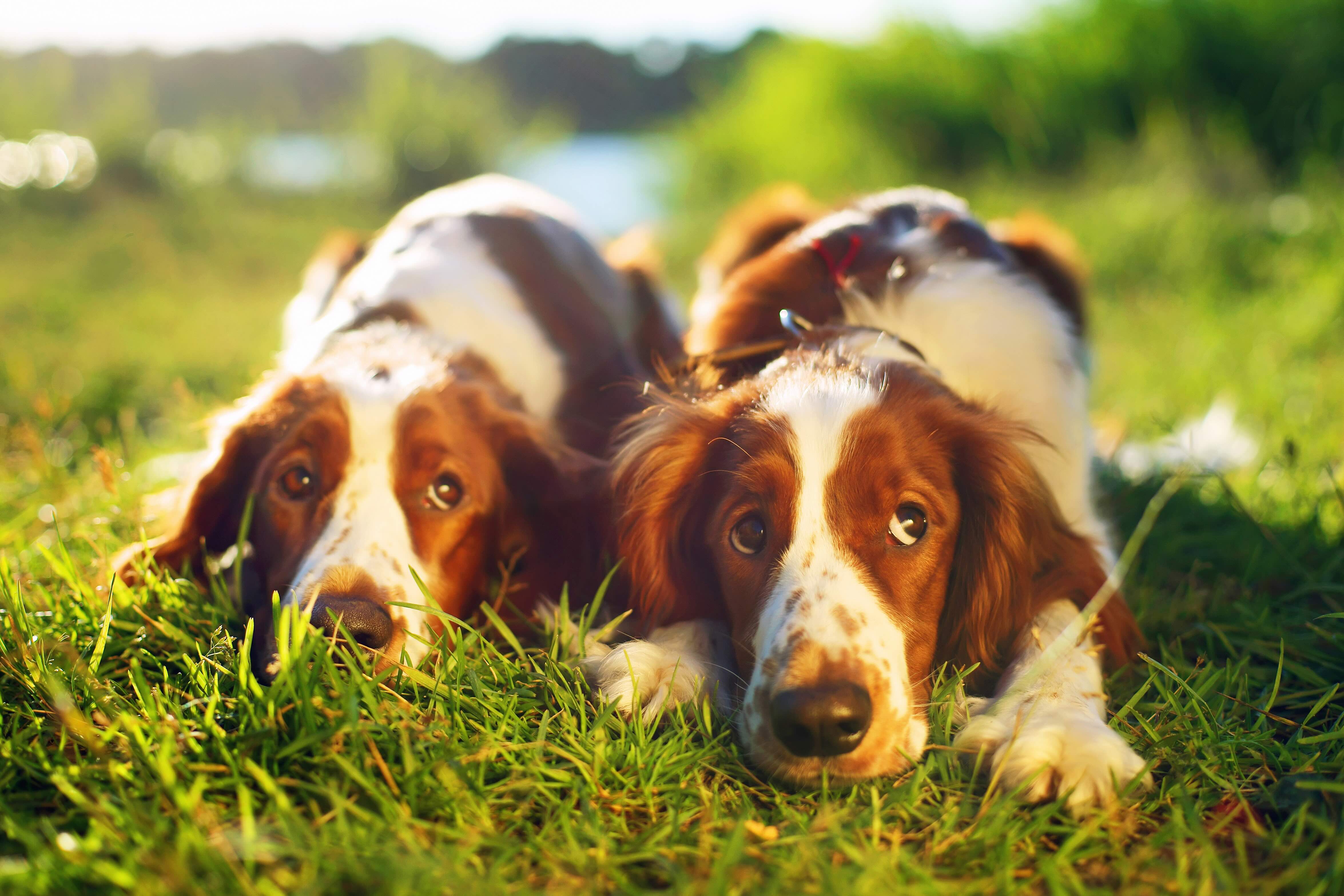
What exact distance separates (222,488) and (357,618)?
2.75 ft

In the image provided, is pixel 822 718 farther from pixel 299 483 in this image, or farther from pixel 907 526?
pixel 299 483

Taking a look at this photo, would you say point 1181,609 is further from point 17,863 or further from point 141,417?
point 141,417

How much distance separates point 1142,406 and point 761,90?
13.2m

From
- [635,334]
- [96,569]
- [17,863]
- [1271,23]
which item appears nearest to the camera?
[17,863]

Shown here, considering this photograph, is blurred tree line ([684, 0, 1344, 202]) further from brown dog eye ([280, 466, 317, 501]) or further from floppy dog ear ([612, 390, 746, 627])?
brown dog eye ([280, 466, 317, 501])

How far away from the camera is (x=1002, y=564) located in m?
2.35

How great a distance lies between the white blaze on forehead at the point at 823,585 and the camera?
6.60 feet

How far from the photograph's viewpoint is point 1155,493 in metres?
3.65

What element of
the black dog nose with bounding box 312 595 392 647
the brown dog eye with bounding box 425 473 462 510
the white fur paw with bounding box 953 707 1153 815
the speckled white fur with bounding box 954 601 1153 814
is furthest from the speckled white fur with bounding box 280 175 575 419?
the white fur paw with bounding box 953 707 1153 815

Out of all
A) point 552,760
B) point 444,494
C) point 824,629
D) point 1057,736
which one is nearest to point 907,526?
point 824,629

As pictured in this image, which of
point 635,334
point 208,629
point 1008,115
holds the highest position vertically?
point 1008,115

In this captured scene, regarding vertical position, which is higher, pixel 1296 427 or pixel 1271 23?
pixel 1271 23

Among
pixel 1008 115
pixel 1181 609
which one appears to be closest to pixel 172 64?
pixel 1008 115

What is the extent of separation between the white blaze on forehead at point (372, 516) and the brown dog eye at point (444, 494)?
92mm
